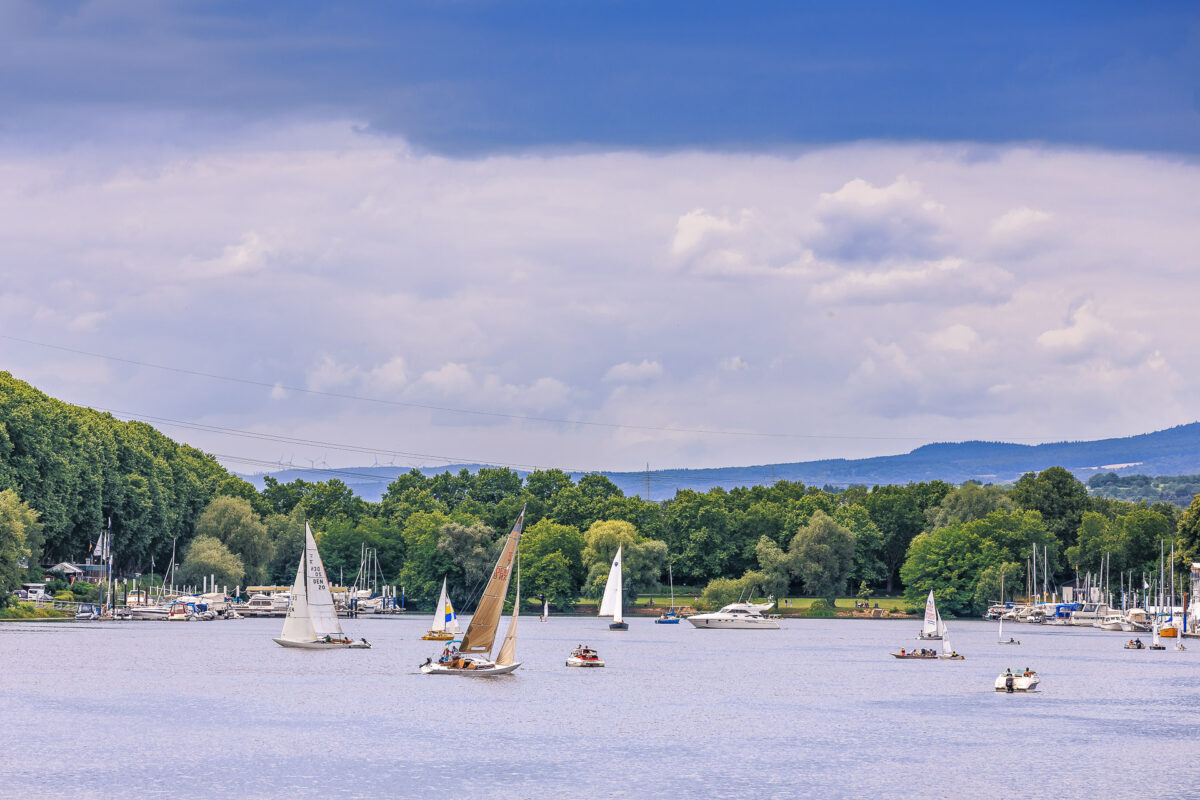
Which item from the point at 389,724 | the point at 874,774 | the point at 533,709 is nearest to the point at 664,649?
the point at 533,709

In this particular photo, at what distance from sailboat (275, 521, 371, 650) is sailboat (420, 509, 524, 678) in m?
19.0

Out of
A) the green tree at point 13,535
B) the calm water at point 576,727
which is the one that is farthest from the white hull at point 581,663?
the green tree at point 13,535

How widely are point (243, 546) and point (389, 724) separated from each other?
13535cm

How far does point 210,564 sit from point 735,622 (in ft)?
218

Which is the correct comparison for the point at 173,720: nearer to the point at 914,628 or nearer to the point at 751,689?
the point at 751,689

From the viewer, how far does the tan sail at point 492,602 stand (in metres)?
83.2

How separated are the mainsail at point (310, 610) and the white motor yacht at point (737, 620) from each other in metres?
69.7

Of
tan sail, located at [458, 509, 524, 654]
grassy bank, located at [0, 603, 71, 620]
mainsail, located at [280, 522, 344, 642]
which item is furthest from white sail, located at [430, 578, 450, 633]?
tan sail, located at [458, 509, 524, 654]

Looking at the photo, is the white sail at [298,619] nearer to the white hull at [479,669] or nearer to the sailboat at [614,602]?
the white hull at [479,669]

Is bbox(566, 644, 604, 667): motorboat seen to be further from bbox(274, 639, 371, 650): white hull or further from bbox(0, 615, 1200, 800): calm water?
bbox(274, 639, 371, 650): white hull

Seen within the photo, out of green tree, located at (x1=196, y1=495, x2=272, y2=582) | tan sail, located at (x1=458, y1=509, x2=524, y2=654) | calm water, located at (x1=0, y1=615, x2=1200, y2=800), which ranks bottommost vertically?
calm water, located at (x1=0, y1=615, x2=1200, y2=800)

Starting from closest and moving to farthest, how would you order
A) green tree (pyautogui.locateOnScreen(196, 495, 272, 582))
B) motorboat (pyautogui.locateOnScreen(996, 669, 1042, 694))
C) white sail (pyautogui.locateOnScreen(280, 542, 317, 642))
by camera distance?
motorboat (pyautogui.locateOnScreen(996, 669, 1042, 694)), white sail (pyautogui.locateOnScreen(280, 542, 317, 642)), green tree (pyautogui.locateOnScreen(196, 495, 272, 582))

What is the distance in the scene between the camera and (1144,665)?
122 m

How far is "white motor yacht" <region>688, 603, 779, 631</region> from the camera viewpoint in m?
177
